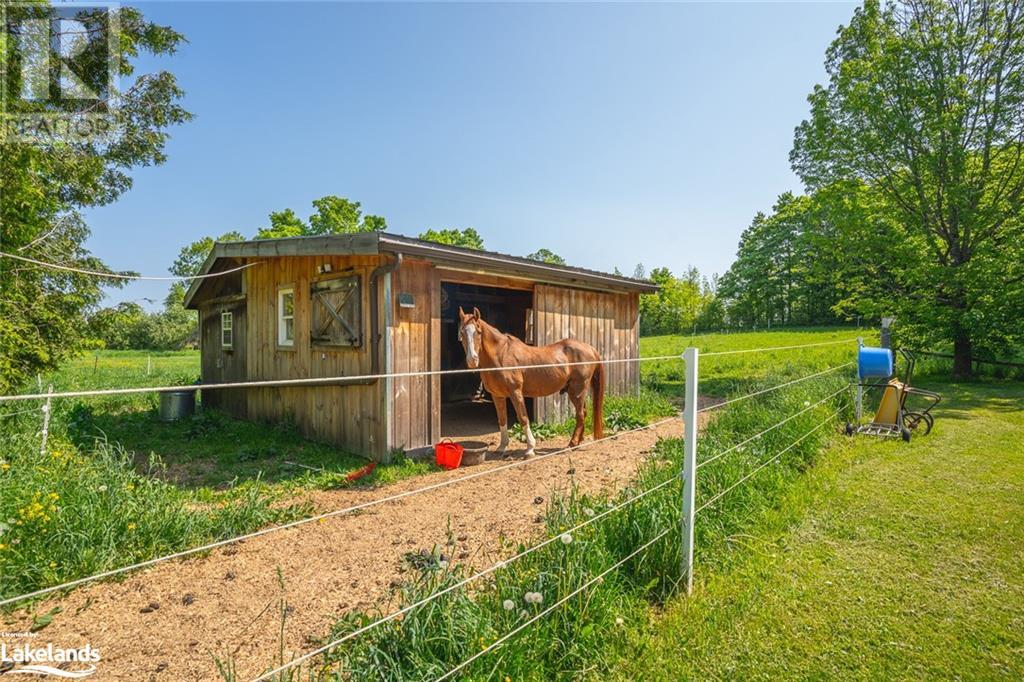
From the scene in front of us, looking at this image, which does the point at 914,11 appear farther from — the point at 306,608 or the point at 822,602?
the point at 306,608

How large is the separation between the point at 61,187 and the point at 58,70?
3.93 m

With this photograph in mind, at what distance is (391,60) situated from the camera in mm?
9219

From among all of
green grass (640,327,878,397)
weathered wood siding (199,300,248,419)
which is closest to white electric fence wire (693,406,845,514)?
green grass (640,327,878,397)

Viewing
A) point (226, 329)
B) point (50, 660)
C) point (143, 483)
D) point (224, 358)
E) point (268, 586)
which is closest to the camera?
point (50, 660)

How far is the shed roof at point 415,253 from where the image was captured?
565 cm

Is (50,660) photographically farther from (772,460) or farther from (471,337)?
(772,460)

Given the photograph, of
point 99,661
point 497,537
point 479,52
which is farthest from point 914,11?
point 99,661

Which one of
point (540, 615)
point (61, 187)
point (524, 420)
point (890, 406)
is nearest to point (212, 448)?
point (524, 420)

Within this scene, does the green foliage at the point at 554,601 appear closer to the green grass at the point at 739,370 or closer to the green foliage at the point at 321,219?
the green grass at the point at 739,370

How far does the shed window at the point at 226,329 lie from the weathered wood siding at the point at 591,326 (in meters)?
6.73

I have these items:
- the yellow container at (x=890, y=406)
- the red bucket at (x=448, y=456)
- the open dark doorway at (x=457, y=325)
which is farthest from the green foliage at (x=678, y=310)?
the red bucket at (x=448, y=456)

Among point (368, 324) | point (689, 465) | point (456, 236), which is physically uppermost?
point (456, 236)

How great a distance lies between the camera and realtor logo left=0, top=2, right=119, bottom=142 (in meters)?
9.66

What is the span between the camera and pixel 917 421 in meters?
6.39
